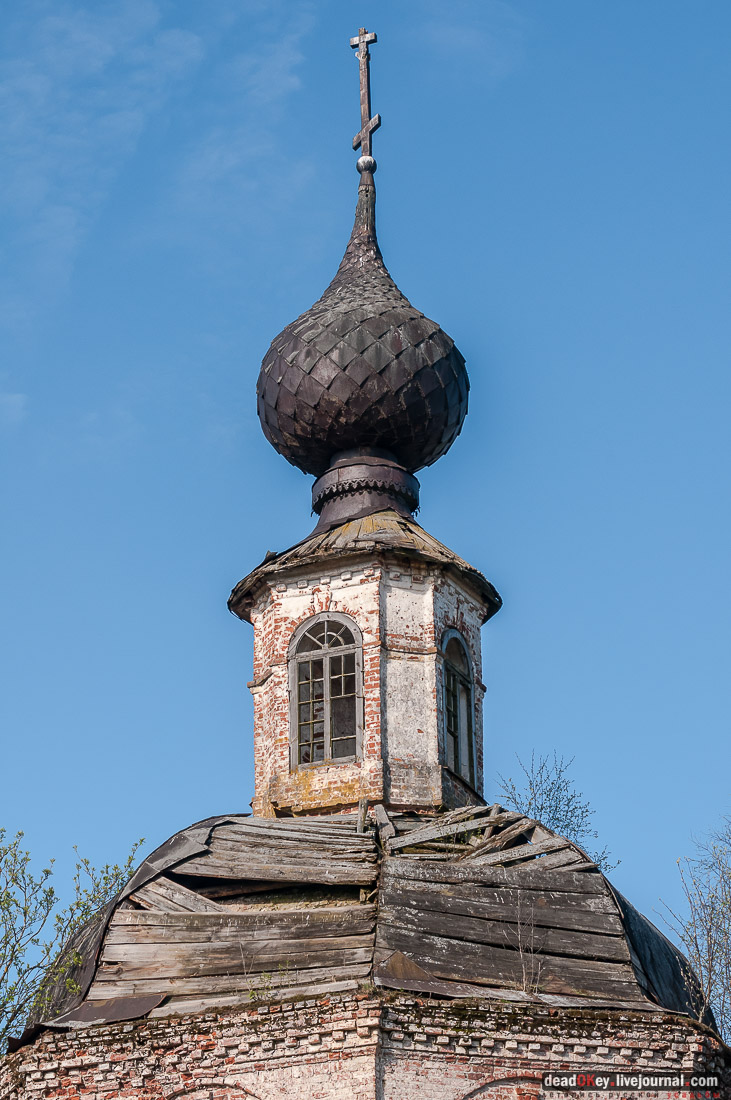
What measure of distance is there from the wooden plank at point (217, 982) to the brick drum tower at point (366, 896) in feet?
0.06

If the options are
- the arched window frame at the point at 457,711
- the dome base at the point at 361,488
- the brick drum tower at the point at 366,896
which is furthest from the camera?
the dome base at the point at 361,488

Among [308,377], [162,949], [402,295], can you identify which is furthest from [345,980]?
[402,295]

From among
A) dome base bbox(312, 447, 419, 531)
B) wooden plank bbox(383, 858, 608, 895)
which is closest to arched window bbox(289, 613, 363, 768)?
dome base bbox(312, 447, 419, 531)

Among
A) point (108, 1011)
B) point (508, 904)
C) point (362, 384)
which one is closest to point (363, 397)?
point (362, 384)

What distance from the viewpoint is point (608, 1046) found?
13.3 m

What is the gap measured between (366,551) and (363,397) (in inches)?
75.4

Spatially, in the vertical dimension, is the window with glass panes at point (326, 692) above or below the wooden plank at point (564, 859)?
above

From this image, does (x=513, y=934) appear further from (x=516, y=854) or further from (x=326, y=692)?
(x=326, y=692)

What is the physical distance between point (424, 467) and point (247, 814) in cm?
511

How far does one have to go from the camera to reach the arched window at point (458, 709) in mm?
17377

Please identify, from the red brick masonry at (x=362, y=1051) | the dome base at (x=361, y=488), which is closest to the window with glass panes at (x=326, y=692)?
the dome base at (x=361, y=488)

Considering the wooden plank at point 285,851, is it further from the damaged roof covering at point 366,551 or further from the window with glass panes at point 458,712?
the damaged roof covering at point 366,551

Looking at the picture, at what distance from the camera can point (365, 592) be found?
17.5m

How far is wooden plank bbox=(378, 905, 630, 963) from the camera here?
45.5 feet
